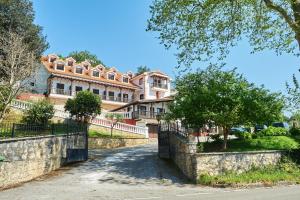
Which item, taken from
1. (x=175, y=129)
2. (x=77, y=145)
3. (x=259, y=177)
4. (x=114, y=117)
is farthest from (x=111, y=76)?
(x=259, y=177)

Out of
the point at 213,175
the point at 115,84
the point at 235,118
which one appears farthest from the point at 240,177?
the point at 115,84

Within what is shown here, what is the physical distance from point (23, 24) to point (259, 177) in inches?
1307

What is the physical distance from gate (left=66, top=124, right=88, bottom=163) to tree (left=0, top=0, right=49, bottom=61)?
17541 millimetres

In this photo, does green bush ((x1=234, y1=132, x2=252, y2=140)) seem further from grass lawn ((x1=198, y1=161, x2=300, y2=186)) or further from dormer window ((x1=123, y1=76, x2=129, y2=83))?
dormer window ((x1=123, y1=76, x2=129, y2=83))

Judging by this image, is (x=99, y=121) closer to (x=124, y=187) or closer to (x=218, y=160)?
(x=218, y=160)

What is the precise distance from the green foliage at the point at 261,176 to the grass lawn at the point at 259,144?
114 inches

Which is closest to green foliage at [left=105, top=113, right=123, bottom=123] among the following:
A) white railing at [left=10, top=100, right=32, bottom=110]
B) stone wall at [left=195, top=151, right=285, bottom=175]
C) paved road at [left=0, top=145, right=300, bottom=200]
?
white railing at [left=10, top=100, right=32, bottom=110]

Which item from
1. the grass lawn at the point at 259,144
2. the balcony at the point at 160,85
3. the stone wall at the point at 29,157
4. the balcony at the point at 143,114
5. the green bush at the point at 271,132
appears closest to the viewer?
the stone wall at the point at 29,157

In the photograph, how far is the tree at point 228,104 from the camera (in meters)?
21.5

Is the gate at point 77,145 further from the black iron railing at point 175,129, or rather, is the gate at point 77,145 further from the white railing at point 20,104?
the white railing at point 20,104

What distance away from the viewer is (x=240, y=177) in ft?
60.4

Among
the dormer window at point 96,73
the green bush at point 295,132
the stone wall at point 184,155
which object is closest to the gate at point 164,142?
the stone wall at point 184,155

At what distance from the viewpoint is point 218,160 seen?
1920 cm

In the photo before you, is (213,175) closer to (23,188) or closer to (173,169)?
(173,169)
